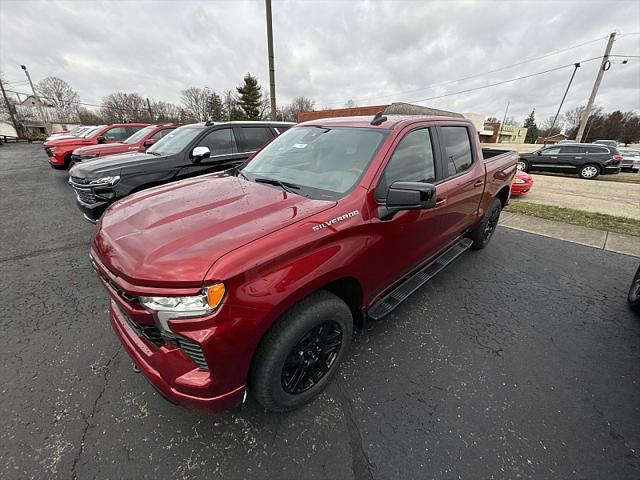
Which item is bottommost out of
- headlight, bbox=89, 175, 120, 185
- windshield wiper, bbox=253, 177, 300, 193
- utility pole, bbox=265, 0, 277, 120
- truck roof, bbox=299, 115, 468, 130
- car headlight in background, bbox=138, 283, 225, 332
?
car headlight in background, bbox=138, 283, 225, 332

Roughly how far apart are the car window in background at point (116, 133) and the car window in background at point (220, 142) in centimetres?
879

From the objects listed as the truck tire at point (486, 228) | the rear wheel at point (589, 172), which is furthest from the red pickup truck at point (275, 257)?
the rear wheel at point (589, 172)

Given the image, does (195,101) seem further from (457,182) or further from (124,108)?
(457,182)

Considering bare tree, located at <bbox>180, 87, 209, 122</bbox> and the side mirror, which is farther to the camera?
bare tree, located at <bbox>180, 87, 209, 122</bbox>

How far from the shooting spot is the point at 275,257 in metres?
1.43

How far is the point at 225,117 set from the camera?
53.1 meters

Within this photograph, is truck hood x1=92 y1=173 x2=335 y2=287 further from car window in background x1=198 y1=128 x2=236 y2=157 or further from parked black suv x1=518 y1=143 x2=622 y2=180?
parked black suv x1=518 y1=143 x2=622 y2=180

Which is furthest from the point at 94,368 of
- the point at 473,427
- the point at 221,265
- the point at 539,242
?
the point at 539,242

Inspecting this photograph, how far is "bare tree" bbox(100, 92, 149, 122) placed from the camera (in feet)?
181

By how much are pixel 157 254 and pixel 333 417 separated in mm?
1498

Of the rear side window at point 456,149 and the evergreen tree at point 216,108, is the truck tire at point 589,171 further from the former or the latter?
the evergreen tree at point 216,108

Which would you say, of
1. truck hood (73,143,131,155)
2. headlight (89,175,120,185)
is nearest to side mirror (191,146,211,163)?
headlight (89,175,120,185)

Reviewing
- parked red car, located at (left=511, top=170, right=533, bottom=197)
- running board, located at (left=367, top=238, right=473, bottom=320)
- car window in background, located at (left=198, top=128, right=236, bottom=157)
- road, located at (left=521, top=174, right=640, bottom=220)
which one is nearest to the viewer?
running board, located at (left=367, top=238, right=473, bottom=320)

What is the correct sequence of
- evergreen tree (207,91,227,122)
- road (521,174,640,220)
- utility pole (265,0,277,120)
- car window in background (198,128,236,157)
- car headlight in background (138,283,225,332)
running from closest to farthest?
car headlight in background (138,283,225,332) → car window in background (198,128,236,157) → road (521,174,640,220) → utility pole (265,0,277,120) → evergreen tree (207,91,227,122)
